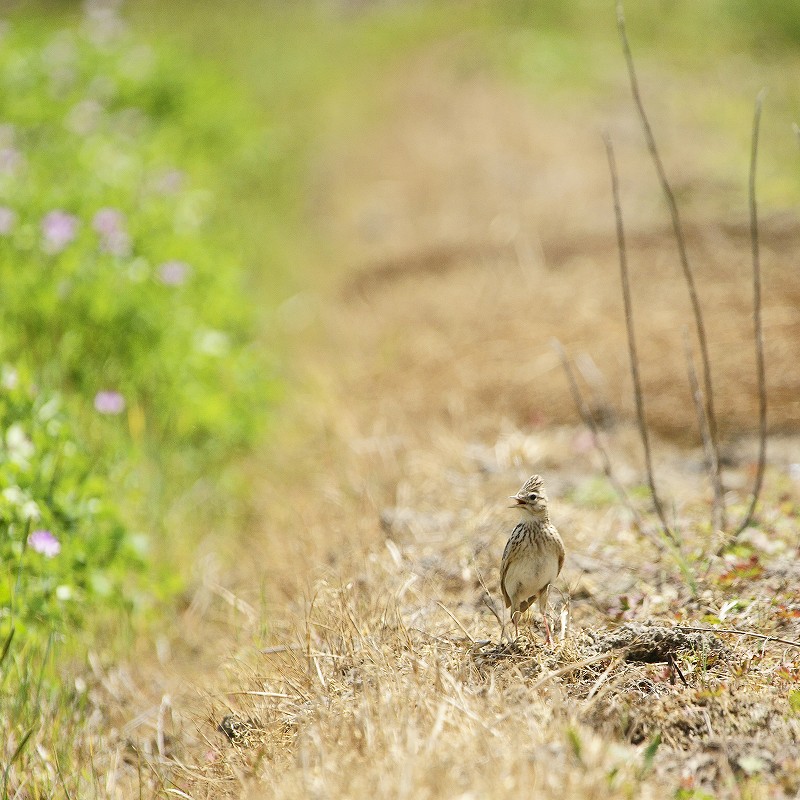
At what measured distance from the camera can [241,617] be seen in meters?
3.65

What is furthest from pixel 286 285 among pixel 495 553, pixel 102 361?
pixel 495 553

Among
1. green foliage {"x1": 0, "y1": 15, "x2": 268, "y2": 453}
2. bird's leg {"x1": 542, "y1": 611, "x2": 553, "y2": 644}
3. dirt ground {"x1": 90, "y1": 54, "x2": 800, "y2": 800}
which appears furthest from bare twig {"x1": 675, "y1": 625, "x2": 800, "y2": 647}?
green foliage {"x1": 0, "y1": 15, "x2": 268, "y2": 453}

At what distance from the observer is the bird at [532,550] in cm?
253

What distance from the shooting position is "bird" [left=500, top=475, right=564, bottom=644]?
99.4 inches

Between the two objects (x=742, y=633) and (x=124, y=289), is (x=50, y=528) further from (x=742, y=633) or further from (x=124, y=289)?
(x=742, y=633)

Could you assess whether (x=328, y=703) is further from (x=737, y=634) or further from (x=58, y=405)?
(x=58, y=405)

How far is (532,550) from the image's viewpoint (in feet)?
8.38

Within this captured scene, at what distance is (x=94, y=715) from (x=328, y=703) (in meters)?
1.29

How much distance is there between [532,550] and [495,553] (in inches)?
34.2

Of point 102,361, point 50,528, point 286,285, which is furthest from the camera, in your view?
point 286,285

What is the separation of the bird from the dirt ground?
0.17m

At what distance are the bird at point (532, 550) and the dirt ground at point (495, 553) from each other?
175 mm

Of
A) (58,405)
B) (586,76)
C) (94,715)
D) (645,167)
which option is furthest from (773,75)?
(94,715)

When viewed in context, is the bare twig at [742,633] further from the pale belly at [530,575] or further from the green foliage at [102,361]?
the green foliage at [102,361]
